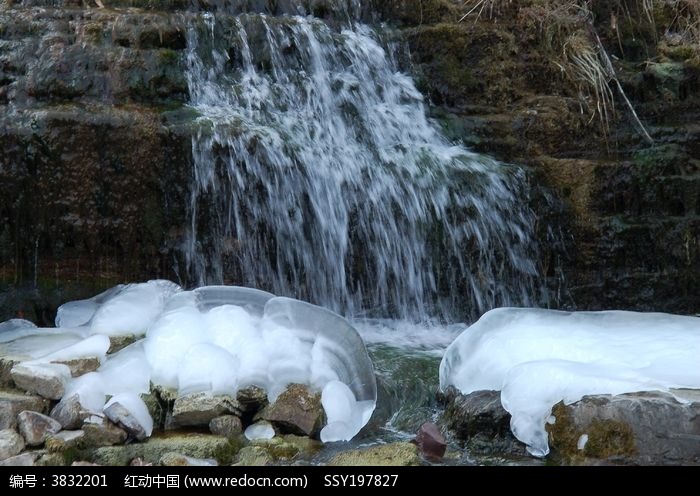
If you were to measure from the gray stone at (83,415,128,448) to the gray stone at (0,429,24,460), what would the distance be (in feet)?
0.79

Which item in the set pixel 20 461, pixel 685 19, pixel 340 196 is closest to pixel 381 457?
pixel 20 461

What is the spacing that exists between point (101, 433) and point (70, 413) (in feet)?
0.54

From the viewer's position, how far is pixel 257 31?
602cm

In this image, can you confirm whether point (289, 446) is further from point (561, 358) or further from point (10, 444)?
point (561, 358)

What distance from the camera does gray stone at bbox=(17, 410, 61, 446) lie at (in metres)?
3.19

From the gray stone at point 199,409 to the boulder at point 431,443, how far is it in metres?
0.78

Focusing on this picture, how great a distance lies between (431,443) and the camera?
3227 millimetres

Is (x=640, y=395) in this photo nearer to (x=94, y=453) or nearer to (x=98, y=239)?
(x=94, y=453)

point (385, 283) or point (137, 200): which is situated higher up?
point (137, 200)

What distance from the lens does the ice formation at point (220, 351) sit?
11.5ft

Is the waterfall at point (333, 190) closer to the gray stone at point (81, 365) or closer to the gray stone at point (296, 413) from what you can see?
the gray stone at point (81, 365)

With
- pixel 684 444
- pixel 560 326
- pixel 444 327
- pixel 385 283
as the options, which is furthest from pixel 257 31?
pixel 684 444
